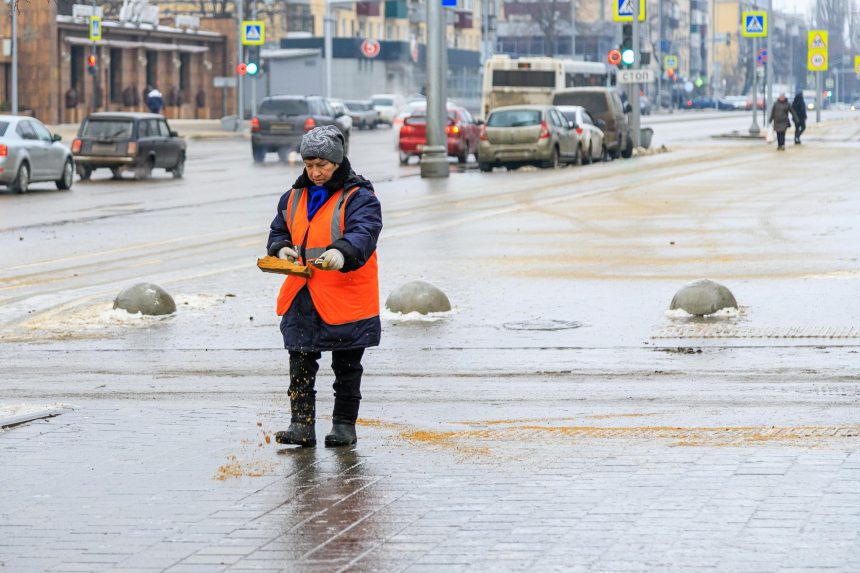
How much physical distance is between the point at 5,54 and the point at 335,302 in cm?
6256

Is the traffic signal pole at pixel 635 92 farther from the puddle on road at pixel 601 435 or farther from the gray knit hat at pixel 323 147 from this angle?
the gray knit hat at pixel 323 147

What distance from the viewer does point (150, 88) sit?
72.4m

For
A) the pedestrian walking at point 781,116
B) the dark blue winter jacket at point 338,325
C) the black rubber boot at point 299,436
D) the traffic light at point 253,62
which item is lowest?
the black rubber boot at point 299,436

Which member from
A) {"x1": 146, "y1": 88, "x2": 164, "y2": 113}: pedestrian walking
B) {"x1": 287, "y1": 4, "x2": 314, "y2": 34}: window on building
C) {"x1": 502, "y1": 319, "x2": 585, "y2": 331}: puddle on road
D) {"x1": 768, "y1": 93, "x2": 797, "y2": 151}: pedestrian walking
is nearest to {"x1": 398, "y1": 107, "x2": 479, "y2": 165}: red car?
{"x1": 768, "y1": 93, "x2": 797, "y2": 151}: pedestrian walking

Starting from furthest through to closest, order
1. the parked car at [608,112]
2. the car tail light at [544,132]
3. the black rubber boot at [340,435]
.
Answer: the parked car at [608,112]
the car tail light at [544,132]
the black rubber boot at [340,435]

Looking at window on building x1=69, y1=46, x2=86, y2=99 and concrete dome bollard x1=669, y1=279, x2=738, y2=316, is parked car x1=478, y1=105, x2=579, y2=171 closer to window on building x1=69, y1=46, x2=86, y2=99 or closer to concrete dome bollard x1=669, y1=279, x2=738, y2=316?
concrete dome bollard x1=669, y1=279, x2=738, y2=316

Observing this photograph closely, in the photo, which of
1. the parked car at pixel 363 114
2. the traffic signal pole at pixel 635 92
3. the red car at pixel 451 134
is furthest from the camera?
the parked car at pixel 363 114

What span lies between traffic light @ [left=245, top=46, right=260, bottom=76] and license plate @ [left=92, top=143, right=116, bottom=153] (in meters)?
28.6

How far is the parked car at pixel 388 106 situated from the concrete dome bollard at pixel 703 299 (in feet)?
217

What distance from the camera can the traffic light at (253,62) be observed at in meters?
64.0

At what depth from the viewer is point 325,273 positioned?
7973 mm

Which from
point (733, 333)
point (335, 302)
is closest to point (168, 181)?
point (733, 333)

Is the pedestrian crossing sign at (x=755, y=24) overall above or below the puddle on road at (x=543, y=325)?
above

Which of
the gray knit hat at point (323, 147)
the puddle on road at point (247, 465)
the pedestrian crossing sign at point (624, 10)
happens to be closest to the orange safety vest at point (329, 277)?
the gray knit hat at point (323, 147)
